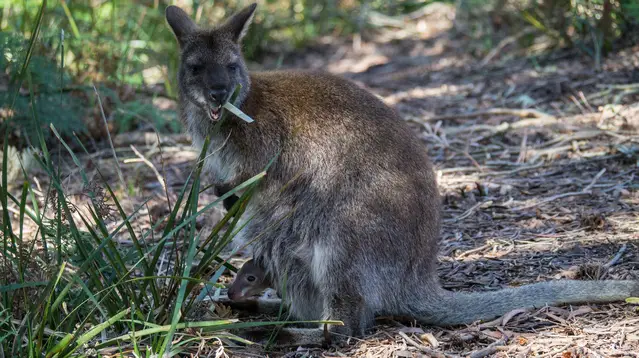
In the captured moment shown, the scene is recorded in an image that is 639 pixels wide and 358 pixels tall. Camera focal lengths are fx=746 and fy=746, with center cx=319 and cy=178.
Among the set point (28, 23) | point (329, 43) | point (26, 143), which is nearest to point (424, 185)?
point (26, 143)

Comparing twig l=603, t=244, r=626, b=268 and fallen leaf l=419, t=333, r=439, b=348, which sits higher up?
twig l=603, t=244, r=626, b=268

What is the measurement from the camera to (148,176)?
21.6 feet

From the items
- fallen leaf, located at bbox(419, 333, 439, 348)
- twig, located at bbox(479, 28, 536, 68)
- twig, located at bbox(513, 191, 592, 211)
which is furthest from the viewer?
twig, located at bbox(479, 28, 536, 68)

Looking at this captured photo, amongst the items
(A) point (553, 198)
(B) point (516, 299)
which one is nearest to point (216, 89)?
(B) point (516, 299)

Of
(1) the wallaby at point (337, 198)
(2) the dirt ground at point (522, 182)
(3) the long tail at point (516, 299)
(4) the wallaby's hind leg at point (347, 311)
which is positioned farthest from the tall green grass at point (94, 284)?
(3) the long tail at point (516, 299)

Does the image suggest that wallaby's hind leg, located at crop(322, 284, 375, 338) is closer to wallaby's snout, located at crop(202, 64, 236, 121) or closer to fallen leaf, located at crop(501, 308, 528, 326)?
fallen leaf, located at crop(501, 308, 528, 326)

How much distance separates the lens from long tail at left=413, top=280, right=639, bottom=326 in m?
3.62

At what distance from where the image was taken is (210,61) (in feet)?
14.2

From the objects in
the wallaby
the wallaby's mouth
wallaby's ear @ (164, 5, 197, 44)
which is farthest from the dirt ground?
wallaby's ear @ (164, 5, 197, 44)

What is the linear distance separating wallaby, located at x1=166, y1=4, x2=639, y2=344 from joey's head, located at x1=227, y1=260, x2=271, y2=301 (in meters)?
0.05

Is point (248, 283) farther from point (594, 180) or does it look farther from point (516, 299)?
point (594, 180)

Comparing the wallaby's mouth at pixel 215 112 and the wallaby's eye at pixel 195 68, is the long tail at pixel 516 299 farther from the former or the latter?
the wallaby's eye at pixel 195 68

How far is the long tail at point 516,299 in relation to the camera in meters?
3.62

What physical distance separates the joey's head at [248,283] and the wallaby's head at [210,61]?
88cm
